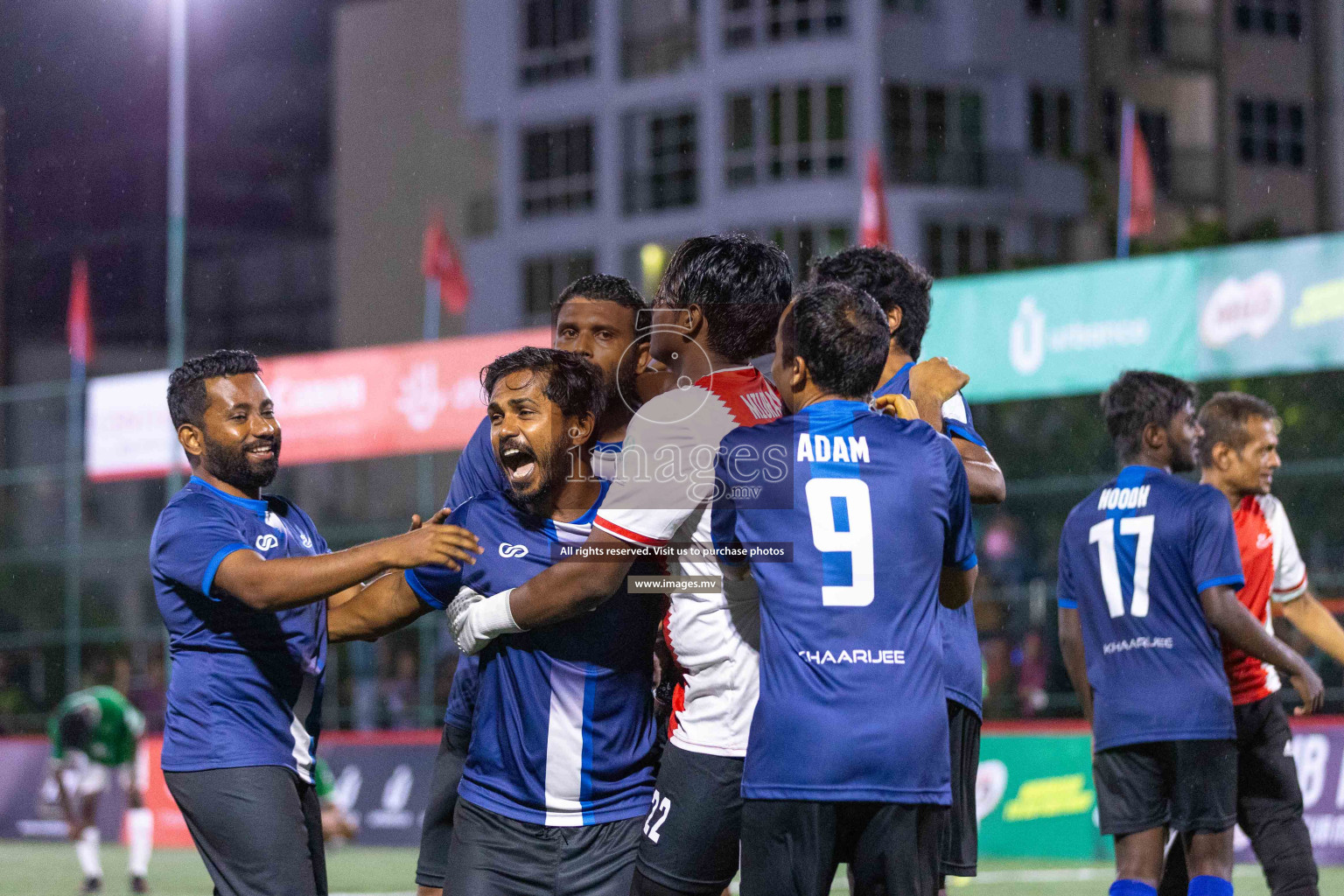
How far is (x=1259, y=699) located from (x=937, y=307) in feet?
30.1

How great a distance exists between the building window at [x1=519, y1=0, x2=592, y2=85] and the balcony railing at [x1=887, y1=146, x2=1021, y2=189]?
8729 mm

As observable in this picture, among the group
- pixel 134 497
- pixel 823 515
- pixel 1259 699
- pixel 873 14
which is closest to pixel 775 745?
pixel 823 515

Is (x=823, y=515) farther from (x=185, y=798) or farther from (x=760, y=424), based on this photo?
(x=185, y=798)

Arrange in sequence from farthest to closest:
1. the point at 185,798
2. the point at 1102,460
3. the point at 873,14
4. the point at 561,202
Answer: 1. the point at 561,202
2. the point at 873,14
3. the point at 1102,460
4. the point at 185,798

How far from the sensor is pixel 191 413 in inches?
185

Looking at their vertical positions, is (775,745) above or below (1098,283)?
below

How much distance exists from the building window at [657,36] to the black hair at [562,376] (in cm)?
3777

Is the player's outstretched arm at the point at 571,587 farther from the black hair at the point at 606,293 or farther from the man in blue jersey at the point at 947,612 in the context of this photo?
the black hair at the point at 606,293

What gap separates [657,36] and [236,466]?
38.2m

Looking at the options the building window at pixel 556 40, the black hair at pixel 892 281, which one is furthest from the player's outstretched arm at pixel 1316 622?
the building window at pixel 556 40

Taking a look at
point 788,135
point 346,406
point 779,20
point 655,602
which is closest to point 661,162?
point 788,135

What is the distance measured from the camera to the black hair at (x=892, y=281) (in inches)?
176

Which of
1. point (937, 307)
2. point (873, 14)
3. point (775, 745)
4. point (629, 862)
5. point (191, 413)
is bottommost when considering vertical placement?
point (629, 862)

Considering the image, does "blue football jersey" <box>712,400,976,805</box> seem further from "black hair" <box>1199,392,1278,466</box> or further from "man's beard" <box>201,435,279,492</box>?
"black hair" <box>1199,392,1278,466</box>
